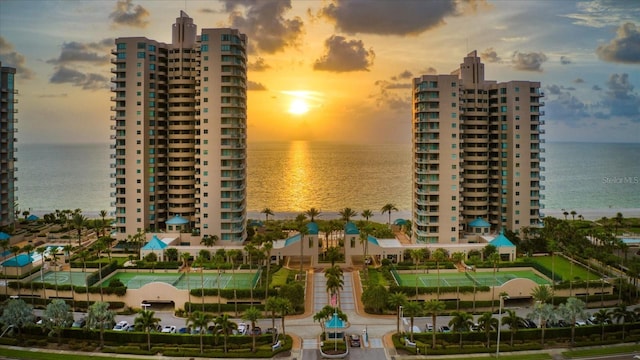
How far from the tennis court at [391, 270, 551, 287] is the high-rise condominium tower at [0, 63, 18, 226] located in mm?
58109

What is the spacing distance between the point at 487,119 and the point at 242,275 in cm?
4124

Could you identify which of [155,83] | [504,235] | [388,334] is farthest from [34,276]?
[504,235]

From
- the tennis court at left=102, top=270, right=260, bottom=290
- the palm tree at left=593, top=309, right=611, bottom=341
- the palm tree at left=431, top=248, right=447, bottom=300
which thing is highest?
the palm tree at left=431, top=248, right=447, bottom=300

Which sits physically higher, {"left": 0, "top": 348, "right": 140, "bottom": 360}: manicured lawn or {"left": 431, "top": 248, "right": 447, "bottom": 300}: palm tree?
{"left": 431, "top": 248, "right": 447, "bottom": 300}: palm tree

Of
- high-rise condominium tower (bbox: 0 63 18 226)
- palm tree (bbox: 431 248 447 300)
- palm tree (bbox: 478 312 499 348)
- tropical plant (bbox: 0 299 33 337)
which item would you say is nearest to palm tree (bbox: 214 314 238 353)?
tropical plant (bbox: 0 299 33 337)

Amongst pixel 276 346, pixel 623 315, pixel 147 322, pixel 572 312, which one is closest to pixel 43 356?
pixel 147 322

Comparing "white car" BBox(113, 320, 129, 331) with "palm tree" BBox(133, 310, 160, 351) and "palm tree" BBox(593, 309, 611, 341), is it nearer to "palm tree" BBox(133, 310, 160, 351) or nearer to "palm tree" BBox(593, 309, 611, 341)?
"palm tree" BBox(133, 310, 160, 351)

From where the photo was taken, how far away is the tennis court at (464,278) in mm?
49688

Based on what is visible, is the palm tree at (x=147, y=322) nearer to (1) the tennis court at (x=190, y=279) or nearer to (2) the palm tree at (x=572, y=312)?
(1) the tennis court at (x=190, y=279)

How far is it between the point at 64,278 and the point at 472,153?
5330 cm

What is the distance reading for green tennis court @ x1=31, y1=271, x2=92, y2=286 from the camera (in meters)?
49.9

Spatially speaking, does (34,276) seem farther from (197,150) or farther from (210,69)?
(210,69)

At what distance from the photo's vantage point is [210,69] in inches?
2518

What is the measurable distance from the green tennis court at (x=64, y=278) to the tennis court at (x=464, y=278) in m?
32.0
